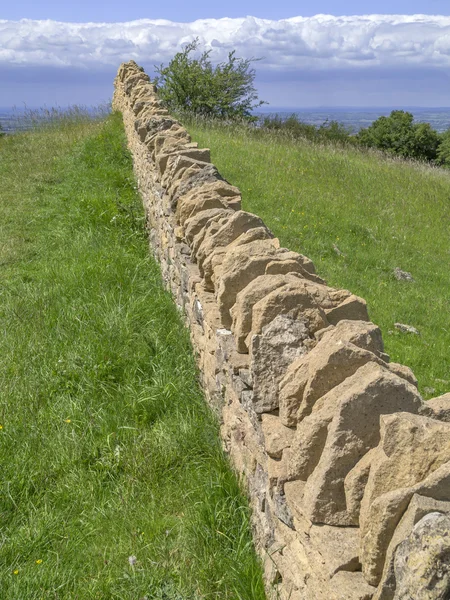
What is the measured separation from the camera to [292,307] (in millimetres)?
3166

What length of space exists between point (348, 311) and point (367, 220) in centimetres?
901

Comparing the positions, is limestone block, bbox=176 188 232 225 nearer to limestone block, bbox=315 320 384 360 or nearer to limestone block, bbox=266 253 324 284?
limestone block, bbox=266 253 324 284

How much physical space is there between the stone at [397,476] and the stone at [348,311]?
4.50ft

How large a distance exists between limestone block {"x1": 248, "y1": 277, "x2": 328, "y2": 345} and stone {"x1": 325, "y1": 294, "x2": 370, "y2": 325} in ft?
0.81

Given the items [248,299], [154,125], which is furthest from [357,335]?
[154,125]

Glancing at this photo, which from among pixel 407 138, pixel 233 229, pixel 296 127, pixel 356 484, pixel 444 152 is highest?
pixel 233 229

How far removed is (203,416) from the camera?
423 cm

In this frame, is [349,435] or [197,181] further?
[197,181]

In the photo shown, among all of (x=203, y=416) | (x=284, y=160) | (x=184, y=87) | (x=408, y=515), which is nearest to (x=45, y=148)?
(x=284, y=160)

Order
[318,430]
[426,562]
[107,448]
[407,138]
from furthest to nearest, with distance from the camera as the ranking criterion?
[407,138], [107,448], [318,430], [426,562]

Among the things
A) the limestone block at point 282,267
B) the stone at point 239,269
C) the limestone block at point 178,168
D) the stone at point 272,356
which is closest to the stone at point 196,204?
the limestone block at point 178,168

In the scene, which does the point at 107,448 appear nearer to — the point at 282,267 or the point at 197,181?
the point at 282,267

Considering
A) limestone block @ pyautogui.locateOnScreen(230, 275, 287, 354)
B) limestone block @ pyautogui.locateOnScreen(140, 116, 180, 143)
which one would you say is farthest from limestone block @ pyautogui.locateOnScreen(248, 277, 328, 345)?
limestone block @ pyautogui.locateOnScreen(140, 116, 180, 143)

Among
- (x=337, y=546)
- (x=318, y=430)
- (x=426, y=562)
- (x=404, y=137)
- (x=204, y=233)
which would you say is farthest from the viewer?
(x=404, y=137)
